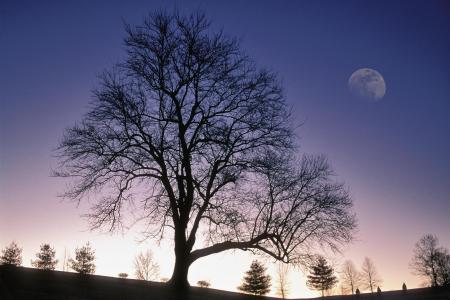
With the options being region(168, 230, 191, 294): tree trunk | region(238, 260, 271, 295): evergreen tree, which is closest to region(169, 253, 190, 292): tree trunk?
region(168, 230, 191, 294): tree trunk

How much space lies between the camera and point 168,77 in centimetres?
1831

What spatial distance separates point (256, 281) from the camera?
61594 millimetres

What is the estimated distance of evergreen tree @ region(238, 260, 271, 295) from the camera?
60.9m

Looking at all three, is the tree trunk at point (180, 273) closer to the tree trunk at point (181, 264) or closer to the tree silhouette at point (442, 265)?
the tree trunk at point (181, 264)

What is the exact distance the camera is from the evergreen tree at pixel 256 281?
60.9 m

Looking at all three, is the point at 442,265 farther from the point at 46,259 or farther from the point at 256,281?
the point at 46,259

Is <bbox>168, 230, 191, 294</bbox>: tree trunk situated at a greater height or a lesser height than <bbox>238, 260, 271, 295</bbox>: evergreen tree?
greater

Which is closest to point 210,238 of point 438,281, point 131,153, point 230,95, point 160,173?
point 160,173

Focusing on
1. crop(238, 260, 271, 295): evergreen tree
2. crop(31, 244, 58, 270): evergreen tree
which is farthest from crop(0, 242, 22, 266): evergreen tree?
crop(238, 260, 271, 295): evergreen tree

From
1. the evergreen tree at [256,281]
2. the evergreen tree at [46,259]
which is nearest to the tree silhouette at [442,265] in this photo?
the evergreen tree at [256,281]

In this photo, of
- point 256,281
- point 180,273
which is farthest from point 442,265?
point 180,273

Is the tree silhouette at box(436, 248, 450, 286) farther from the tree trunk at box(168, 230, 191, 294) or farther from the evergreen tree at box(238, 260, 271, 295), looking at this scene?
the tree trunk at box(168, 230, 191, 294)

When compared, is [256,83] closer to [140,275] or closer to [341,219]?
[341,219]

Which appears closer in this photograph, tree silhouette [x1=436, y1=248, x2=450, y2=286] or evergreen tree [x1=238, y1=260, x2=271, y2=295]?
evergreen tree [x1=238, y1=260, x2=271, y2=295]
